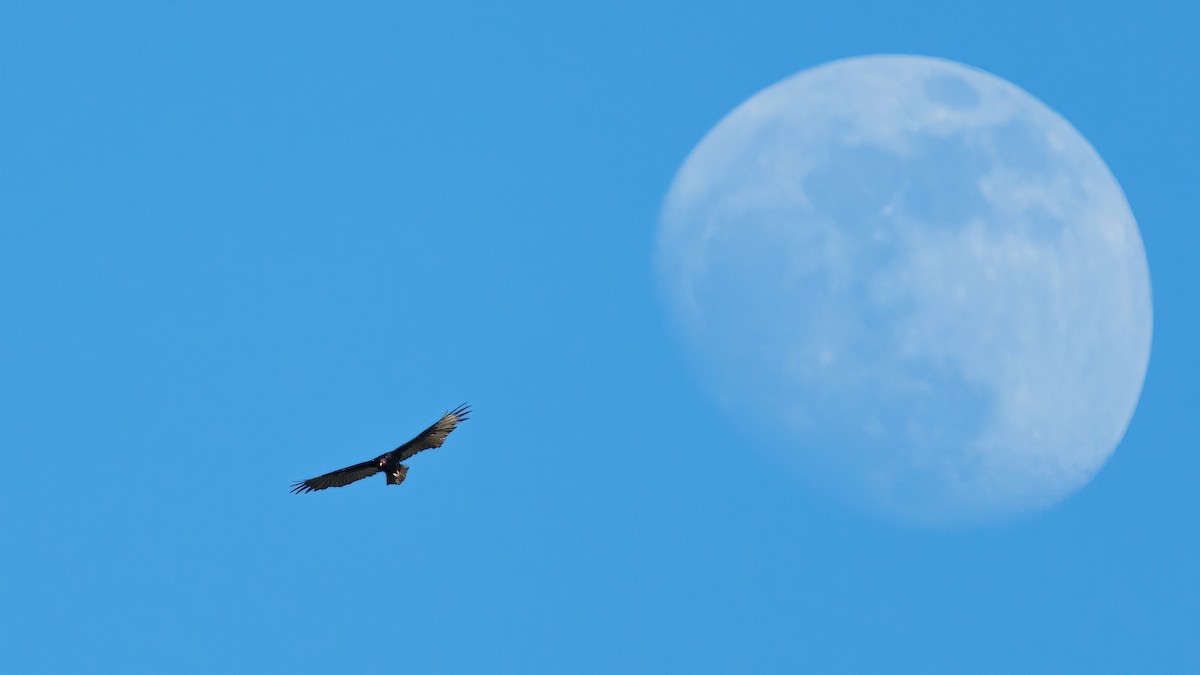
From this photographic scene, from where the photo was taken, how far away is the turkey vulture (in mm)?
82750

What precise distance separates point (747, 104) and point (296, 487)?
98.9ft

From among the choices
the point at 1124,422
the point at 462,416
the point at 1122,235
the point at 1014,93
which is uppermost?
the point at 1014,93

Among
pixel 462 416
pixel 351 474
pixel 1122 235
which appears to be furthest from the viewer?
pixel 1122 235

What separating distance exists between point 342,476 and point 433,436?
5956 millimetres

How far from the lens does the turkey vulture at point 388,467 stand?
3258 inches

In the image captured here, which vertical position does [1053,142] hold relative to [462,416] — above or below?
above

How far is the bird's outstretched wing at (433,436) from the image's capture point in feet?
265

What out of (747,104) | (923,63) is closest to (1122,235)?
A: (923,63)

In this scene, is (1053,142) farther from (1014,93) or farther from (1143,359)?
(1143,359)

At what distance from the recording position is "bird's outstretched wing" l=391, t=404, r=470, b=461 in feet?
265

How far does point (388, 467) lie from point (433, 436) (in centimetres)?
384

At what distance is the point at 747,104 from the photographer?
A: 10175 cm

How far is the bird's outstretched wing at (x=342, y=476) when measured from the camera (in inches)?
3371

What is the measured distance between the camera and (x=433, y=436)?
3255 inches
